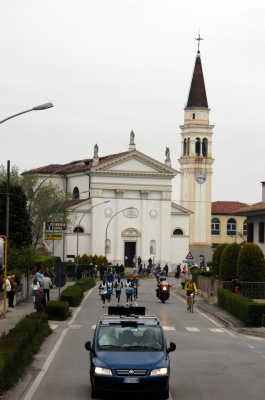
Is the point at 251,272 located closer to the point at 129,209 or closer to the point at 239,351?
the point at 239,351

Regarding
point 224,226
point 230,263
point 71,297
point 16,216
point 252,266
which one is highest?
point 224,226

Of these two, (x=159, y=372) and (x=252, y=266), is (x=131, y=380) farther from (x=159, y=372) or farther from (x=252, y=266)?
(x=252, y=266)

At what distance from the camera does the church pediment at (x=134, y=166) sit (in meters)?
99.0

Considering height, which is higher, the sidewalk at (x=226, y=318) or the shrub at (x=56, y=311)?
the shrub at (x=56, y=311)

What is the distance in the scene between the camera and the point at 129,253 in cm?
10081

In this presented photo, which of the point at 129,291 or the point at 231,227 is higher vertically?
the point at 231,227

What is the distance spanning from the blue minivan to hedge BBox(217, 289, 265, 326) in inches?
619

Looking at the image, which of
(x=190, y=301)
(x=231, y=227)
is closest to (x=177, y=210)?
(x=231, y=227)

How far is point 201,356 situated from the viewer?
21.4m

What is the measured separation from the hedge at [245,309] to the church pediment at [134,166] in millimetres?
61824

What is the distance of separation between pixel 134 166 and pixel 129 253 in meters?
9.97

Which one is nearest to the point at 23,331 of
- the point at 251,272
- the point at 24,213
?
the point at 251,272

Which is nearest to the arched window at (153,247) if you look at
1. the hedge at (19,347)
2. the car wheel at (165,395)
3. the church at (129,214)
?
the church at (129,214)

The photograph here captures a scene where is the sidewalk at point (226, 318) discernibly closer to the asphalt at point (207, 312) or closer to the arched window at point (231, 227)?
the asphalt at point (207, 312)
